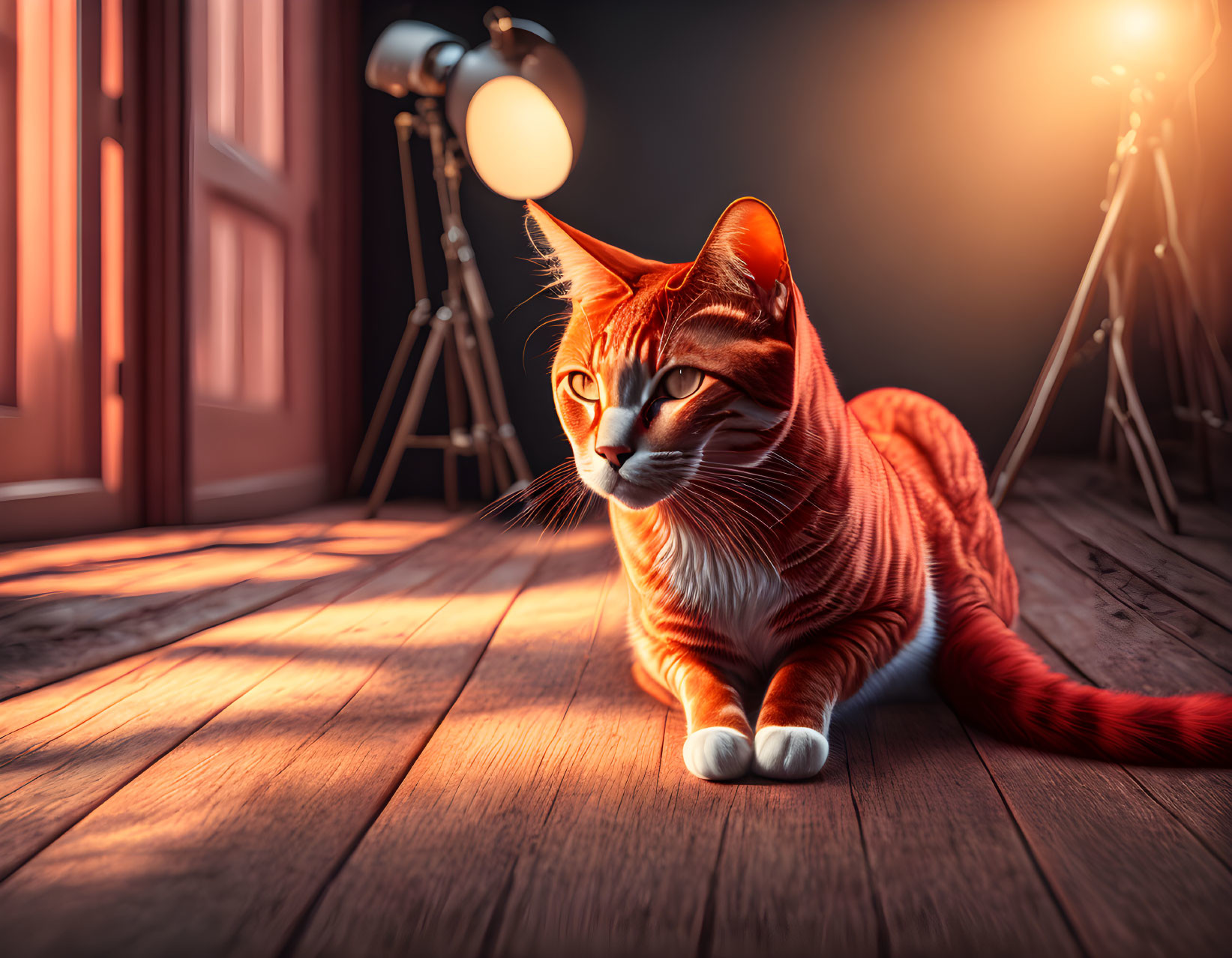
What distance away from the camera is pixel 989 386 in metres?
2.44

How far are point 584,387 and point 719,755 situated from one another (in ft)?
1.21

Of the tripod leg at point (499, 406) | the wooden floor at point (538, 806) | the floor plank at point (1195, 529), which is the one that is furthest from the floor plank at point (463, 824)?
the tripod leg at point (499, 406)

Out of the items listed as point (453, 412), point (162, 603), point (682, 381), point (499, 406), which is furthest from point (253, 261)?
point (682, 381)

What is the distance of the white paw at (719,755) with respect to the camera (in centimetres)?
64

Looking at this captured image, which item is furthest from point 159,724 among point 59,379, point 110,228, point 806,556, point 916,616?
point 110,228

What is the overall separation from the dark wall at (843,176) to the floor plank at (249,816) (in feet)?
5.55

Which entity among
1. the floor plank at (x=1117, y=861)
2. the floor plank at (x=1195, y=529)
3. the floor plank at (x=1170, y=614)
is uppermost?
the floor plank at (x=1195, y=529)

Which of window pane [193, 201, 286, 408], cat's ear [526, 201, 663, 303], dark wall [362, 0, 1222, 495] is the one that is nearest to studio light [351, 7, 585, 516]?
dark wall [362, 0, 1222, 495]

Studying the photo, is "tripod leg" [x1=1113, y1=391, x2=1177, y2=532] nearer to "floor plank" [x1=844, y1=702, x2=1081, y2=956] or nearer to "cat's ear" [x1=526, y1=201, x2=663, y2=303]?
"floor plank" [x1=844, y1=702, x2=1081, y2=956]

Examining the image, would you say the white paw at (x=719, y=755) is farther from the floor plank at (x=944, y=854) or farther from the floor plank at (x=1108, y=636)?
the floor plank at (x=1108, y=636)

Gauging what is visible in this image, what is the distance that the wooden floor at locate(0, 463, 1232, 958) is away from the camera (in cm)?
45

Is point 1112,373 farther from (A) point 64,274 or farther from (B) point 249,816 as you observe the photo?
(A) point 64,274

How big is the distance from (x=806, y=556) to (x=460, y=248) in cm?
178

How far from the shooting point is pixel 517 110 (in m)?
1.79
